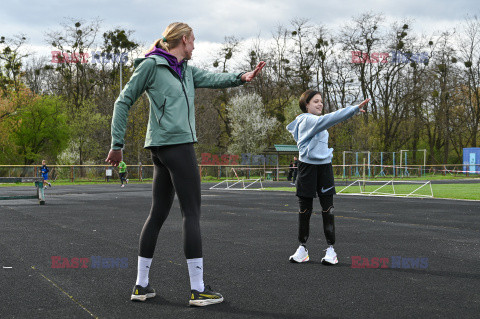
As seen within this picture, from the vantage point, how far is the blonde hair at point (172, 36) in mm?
3697

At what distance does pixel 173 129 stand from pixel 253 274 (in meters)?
1.77

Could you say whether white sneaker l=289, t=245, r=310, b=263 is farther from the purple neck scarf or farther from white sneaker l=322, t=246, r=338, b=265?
the purple neck scarf

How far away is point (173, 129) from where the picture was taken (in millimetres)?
3564

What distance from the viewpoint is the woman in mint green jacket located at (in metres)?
3.58

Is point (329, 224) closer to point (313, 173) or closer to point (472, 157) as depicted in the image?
point (313, 173)

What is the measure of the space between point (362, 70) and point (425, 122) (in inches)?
342

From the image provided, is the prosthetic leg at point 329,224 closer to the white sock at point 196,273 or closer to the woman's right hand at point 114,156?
the white sock at point 196,273

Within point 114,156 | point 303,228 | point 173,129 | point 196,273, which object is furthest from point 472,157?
point 114,156

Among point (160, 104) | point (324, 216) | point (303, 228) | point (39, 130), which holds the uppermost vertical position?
point (39, 130)

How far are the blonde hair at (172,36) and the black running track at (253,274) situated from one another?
6.16 ft

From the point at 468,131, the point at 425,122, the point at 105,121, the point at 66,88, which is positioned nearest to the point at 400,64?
the point at 425,122

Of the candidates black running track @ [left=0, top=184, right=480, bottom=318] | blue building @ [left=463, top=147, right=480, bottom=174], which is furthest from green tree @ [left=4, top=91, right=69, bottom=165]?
black running track @ [left=0, top=184, right=480, bottom=318]

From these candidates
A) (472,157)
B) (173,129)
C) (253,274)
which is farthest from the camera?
(472,157)

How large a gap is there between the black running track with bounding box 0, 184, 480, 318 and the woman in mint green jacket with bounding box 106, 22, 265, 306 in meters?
0.35
